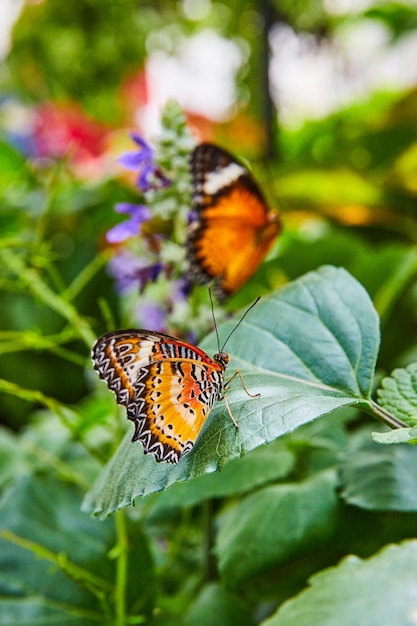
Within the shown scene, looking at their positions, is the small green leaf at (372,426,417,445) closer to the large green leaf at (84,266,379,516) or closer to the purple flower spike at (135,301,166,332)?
the large green leaf at (84,266,379,516)

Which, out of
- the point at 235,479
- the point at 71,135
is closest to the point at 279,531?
the point at 235,479

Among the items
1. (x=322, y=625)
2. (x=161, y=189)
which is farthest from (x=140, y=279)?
(x=322, y=625)

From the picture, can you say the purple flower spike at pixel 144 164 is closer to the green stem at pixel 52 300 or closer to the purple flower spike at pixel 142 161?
the purple flower spike at pixel 142 161

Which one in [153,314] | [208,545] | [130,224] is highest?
[130,224]

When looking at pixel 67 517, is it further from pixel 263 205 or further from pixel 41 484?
pixel 263 205

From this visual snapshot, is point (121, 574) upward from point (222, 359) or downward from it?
downward

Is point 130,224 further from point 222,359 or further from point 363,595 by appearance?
point 363,595
